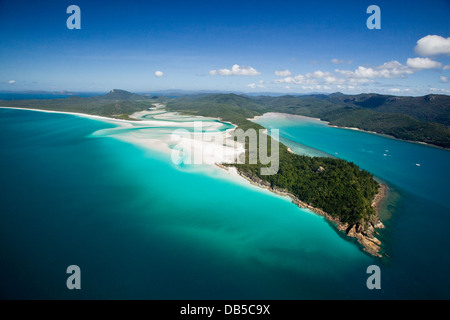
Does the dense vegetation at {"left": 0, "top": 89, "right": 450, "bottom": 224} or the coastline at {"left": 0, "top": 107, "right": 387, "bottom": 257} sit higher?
the dense vegetation at {"left": 0, "top": 89, "right": 450, "bottom": 224}

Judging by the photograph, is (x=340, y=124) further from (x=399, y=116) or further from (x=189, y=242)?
(x=189, y=242)

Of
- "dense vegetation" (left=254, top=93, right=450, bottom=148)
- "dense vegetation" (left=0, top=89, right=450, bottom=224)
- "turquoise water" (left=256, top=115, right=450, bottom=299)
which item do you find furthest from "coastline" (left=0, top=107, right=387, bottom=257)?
"dense vegetation" (left=254, top=93, right=450, bottom=148)

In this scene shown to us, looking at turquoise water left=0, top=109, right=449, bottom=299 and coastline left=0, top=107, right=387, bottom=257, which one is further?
coastline left=0, top=107, right=387, bottom=257

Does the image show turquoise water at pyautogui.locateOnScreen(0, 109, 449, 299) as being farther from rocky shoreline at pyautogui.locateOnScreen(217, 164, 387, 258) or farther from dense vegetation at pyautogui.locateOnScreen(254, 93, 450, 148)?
dense vegetation at pyautogui.locateOnScreen(254, 93, 450, 148)

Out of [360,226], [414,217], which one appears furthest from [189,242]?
[414,217]

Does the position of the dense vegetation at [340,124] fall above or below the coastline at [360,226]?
above

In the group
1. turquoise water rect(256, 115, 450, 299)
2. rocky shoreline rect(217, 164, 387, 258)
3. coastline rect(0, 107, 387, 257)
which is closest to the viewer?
turquoise water rect(256, 115, 450, 299)

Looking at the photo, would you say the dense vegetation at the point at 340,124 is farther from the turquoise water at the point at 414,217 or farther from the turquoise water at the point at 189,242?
the turquoise water at the point at 414,217

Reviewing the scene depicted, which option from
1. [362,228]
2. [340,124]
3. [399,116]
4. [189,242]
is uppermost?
[399,116]

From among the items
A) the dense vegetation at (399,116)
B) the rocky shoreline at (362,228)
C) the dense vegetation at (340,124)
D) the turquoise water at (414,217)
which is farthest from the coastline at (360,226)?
the dense vegetation at (399,116)
